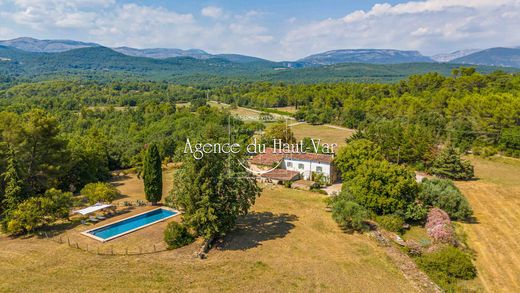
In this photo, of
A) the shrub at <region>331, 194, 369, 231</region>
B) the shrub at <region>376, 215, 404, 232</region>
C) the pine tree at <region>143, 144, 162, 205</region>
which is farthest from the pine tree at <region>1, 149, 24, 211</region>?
the shrub at <region>376, 215, 404, 232</region>

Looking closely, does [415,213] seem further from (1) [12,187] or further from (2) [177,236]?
(1) [12,187]

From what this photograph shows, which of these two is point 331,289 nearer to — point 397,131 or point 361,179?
point 361,179

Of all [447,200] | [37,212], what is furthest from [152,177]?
[447,200]

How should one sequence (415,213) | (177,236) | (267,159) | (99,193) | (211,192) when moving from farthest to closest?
(267,159) → (99,193) → (415,213) → (177,236) → (211,192)

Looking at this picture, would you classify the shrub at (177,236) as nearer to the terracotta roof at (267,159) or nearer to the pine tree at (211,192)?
the pine tree at (211,192)

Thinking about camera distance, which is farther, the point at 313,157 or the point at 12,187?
the point at 313,157

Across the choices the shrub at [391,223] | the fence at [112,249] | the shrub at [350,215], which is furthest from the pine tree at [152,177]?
the shrub at [391,223]

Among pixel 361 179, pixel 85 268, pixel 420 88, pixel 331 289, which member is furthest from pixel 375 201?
pixel 420 88
